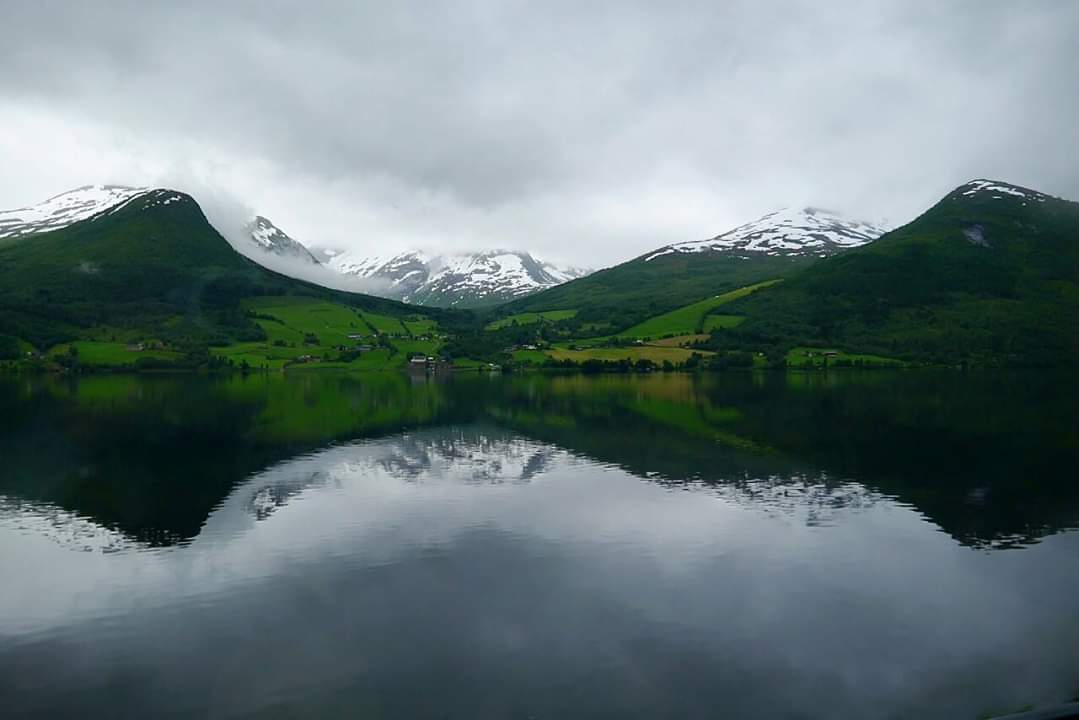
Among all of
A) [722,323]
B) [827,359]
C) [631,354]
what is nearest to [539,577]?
[631,354]

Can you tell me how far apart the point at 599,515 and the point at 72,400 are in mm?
75379

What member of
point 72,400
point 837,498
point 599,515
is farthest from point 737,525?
point 72,400

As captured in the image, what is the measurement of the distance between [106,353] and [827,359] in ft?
526

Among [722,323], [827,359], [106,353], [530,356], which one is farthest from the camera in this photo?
[722,323]

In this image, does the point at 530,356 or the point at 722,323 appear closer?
the point at 530,356

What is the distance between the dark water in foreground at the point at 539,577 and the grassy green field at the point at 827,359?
356ft

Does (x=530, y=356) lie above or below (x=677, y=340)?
below

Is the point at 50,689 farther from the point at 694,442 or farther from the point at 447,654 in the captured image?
the point at 694,442

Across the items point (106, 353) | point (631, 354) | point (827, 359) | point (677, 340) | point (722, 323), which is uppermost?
point (722, 323)

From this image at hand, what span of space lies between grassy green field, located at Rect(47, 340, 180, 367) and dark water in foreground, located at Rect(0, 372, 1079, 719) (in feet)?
378

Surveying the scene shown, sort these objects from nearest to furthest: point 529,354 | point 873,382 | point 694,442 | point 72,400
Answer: point 694,442, point 72,400, point 873,382, point 529,354

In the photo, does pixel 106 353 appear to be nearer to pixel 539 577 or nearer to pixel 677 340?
pixel 677 340

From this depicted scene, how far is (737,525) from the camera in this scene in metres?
28.4

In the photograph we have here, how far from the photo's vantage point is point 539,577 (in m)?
22.2
